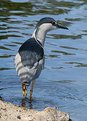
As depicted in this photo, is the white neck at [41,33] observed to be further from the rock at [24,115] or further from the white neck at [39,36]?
the rock at [24,115]

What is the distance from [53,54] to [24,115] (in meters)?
4.70

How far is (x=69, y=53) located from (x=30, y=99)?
2773mm

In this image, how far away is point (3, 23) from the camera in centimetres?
1438

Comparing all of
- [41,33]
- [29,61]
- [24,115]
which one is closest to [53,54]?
[41,33]

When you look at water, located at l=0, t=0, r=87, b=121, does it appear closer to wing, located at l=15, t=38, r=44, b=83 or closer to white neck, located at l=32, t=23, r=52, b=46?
wing, located at l=15, t=38, r=44, b=83

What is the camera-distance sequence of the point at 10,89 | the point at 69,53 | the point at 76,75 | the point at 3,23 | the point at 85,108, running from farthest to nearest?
1. the point at 3,23
2. the point at 69,53
3. the point at 76,75
4. the point at 10,89
5. the point at 85,108

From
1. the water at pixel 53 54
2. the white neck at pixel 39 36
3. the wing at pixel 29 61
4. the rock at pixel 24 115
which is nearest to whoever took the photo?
the rock at pixel 24 115

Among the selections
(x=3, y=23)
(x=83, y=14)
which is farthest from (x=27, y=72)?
(x=83, y=14)

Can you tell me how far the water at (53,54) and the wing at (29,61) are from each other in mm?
474

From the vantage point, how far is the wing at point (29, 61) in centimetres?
917

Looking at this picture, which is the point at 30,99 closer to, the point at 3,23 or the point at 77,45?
the point at 77,45

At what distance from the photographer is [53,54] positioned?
39.5 feet

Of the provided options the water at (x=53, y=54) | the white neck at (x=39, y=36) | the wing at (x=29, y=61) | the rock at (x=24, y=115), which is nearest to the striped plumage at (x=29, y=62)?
the wing at (x=29, y=61)

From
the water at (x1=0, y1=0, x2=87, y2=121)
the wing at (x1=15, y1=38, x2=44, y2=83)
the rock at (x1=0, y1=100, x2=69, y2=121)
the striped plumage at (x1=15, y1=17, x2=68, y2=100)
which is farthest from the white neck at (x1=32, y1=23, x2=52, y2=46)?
the rock at (x1=0, y1=100, x2=69, y2=121)
